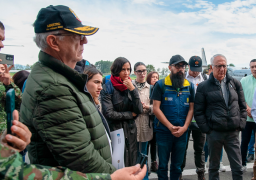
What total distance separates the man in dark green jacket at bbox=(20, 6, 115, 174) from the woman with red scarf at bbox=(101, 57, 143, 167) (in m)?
1.65

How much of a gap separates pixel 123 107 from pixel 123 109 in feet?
0.11

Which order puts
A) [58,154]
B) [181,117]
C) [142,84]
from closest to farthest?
[58,154], [181,117], [142,84]

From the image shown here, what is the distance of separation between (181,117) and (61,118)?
2515mm

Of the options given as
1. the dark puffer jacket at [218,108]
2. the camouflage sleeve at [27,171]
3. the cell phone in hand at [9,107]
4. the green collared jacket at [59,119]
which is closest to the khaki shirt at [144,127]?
the dark puffer jacket at [218,108]

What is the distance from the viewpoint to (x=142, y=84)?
392cm

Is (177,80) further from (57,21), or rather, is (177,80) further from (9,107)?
(9,107)

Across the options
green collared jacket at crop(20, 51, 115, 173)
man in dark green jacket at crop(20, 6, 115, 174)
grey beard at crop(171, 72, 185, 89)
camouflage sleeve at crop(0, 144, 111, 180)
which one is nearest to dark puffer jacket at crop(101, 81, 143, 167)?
grey beard at crop(171, 72, 185, 89)

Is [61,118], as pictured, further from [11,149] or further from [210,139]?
[210,139]

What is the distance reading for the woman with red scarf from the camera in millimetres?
2852

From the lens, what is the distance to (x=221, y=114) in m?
2.89

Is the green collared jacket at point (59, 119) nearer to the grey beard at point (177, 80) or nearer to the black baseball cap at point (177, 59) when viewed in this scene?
the grey beard at point (177, 80)

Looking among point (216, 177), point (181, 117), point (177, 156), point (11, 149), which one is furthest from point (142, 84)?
point (11, 149)

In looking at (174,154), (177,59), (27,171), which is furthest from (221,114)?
(27,171)

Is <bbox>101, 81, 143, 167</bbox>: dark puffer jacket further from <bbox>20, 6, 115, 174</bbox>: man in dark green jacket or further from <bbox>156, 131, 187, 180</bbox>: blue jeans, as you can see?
<bbox>20, 6, 115, 174</bbox>: man in dark green jacket
